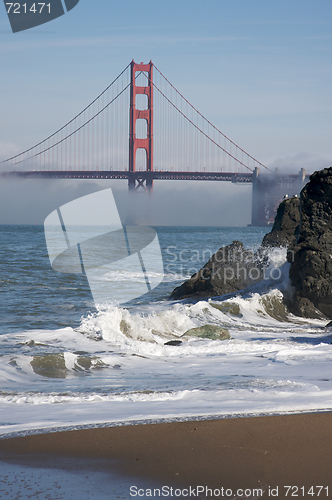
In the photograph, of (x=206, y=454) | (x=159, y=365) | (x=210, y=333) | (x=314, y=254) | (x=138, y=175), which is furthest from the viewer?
(x=138, y=175)

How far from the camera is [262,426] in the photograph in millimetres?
2102

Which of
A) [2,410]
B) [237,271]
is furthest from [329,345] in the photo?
[237,271]

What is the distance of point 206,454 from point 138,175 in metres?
32.5

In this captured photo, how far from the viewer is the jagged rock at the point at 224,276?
8.38 metres

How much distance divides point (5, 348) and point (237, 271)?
5.22 metres

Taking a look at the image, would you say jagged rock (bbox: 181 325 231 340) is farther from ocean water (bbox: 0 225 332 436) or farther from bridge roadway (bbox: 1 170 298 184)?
bridge roadway (bbox: 1 170 298 184)

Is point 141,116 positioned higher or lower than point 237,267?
higher

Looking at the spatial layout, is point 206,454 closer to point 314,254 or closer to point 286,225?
point 314,254

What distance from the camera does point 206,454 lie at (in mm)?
1845

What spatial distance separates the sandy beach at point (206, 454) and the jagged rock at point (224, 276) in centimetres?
612

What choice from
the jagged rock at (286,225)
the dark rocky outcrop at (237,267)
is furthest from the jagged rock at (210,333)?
the jagged rock at (286,225)

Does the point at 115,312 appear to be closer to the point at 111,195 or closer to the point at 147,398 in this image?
the point at 111,195

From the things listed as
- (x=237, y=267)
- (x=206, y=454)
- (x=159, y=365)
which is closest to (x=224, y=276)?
(x=237, y=267)

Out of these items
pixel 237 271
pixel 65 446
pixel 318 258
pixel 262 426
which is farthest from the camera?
pixel 237 271
